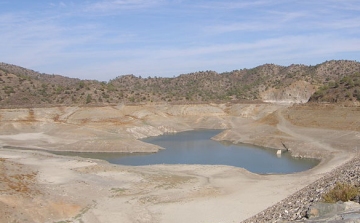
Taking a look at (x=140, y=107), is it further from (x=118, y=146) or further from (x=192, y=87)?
(x=192, y=87)

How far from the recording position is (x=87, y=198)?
26.9 meters

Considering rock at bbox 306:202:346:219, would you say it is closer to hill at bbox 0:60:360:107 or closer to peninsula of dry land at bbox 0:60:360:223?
peninsula of dry land at bbox 0:60:360:223

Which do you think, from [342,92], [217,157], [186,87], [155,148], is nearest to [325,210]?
[217,157]

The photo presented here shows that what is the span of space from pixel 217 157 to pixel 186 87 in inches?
4219

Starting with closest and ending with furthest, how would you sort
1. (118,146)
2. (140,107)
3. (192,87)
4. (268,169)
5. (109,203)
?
(109,203) < (268,169) < (118,146) < (140,107) < (192,87)

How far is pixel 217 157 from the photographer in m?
49.8

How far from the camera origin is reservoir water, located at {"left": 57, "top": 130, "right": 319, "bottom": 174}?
142 feet

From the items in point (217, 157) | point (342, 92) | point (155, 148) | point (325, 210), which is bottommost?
point (217, 157)

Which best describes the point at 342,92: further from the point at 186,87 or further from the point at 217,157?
the point at 186,87

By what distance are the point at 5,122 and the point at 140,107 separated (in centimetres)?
2930

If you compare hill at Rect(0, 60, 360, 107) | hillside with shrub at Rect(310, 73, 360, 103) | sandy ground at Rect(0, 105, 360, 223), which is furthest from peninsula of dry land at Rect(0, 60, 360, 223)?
hill at Rect(0, 60, 360, 107)

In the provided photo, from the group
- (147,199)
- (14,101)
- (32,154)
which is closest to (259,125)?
(32,154)

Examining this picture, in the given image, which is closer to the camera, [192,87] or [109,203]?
[109,203]

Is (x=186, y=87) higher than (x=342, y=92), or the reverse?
(x=186, y=87)
